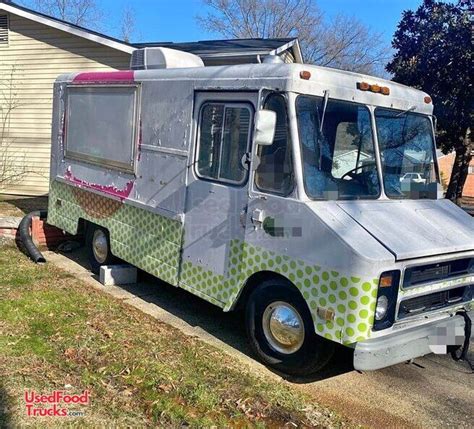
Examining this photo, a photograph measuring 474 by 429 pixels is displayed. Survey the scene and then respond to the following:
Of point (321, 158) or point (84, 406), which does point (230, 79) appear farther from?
point (84, 406)

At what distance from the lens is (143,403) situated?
3701mm

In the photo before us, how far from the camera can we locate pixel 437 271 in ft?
13.7

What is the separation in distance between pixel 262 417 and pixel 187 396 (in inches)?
22.8

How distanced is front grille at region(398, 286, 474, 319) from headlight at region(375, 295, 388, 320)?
0.62ft

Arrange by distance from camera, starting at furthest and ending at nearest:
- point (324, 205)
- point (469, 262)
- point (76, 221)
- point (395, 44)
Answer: point (395, 44), point (76, 221), point (469, 262), point (324, 205)

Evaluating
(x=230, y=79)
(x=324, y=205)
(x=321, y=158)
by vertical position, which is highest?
(x=230, y=79)

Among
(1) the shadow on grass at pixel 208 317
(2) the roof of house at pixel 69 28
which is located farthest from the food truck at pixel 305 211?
(2) the roof of house at pixel 69 28

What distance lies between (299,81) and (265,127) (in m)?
0.47

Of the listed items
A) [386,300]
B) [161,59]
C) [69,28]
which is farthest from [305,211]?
[69,28]

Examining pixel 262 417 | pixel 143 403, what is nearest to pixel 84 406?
pixel 143 403

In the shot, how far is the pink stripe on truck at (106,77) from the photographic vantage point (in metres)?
6.15

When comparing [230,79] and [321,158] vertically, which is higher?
[230,79]

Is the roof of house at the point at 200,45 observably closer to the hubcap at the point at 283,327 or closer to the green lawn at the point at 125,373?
the green lawn at the point at 125,373

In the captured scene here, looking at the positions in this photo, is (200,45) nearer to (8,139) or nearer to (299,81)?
(8,139)
